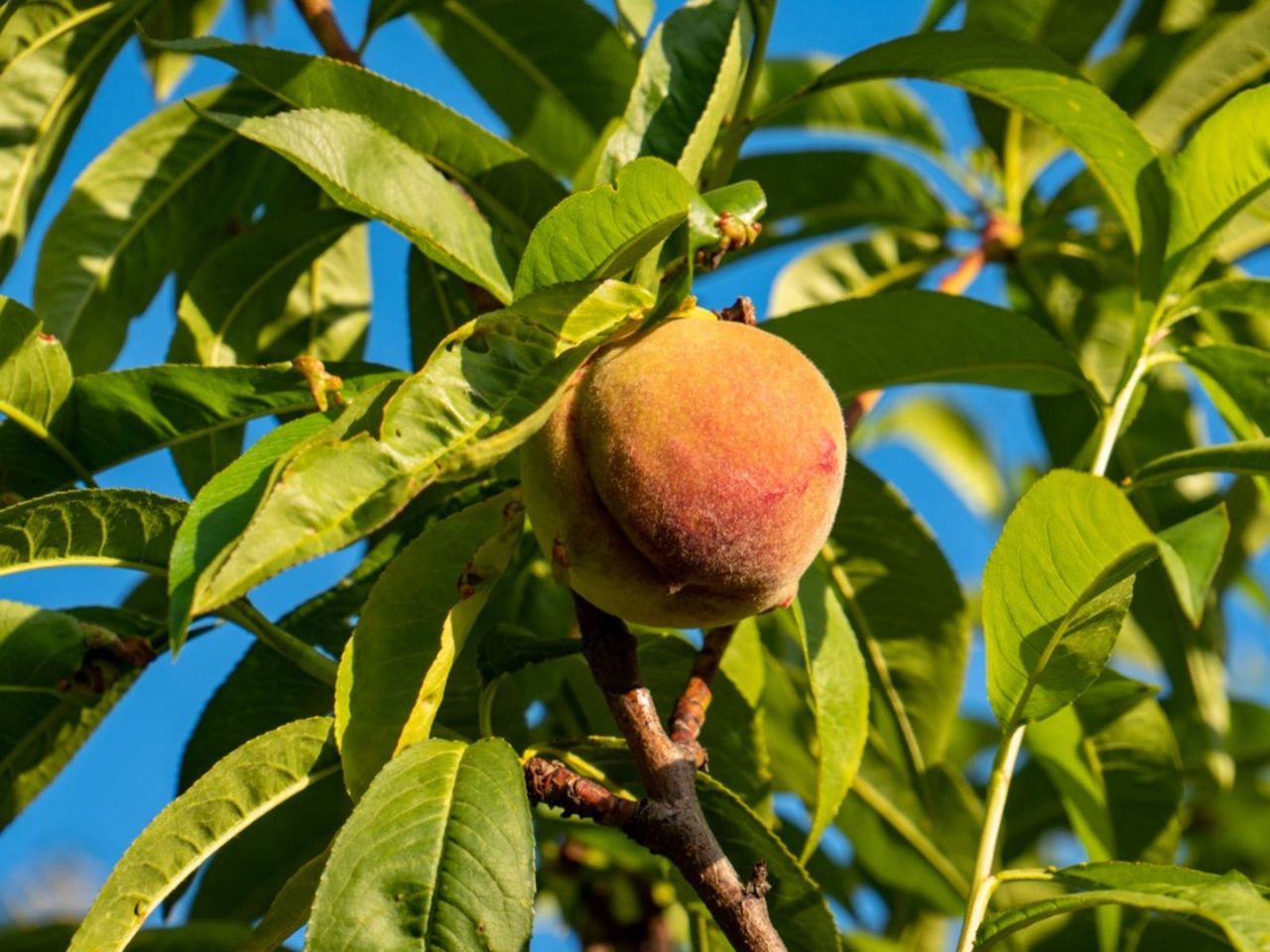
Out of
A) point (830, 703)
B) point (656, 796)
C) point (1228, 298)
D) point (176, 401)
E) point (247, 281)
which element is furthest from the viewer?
point (247, 281)

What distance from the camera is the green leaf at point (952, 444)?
4340mm

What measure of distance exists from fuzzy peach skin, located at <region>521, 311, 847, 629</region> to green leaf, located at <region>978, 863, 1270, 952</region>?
1.39 ft


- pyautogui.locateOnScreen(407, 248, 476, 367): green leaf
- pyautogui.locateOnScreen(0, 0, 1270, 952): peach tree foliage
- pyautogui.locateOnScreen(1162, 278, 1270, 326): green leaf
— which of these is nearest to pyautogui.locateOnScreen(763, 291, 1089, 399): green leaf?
pyautogui.locateOnScreen(0, 0, 1270, 952): peach tree foliage

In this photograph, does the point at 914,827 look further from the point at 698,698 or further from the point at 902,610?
the point at 698,698

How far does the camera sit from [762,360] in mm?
1503

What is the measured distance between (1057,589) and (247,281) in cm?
139

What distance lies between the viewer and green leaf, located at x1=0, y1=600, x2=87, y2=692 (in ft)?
5.87

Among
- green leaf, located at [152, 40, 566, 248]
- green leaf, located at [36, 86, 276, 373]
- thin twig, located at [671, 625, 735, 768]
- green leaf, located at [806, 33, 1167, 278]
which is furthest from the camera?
green leaf, located at [36, 86, 276, 373]

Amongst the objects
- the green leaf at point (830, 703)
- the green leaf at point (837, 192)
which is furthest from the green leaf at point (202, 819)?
the green leaf at point (837, 192)

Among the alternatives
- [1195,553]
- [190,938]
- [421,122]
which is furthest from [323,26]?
[1195,553]

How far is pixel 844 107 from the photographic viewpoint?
311cm

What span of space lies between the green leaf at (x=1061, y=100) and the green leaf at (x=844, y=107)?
933 millimetres

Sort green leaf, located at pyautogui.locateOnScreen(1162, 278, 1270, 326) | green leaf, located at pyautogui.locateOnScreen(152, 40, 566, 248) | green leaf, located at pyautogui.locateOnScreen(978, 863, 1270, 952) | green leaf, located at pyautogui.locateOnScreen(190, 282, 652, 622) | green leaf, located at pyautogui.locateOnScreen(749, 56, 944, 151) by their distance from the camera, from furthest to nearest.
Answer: green leaf, located at pyautogui.locateOnScreen(749, 56, 944, 151)
green leaf, located at pyautogui.locateOnScreen(1162, 278, 1270, 326)
green leaf, located at pyautogui.locateOnScreen(152, 40, 566, 248)
green leaf, located at pyautogui.locateOnScreen(978, 863, 1270, 952)
green leaf, located at pyautogui.locateOnScreen(190, 282, 652, 622)

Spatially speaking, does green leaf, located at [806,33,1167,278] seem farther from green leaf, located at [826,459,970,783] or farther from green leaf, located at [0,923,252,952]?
green leaf, located at [0,923,252,952]
